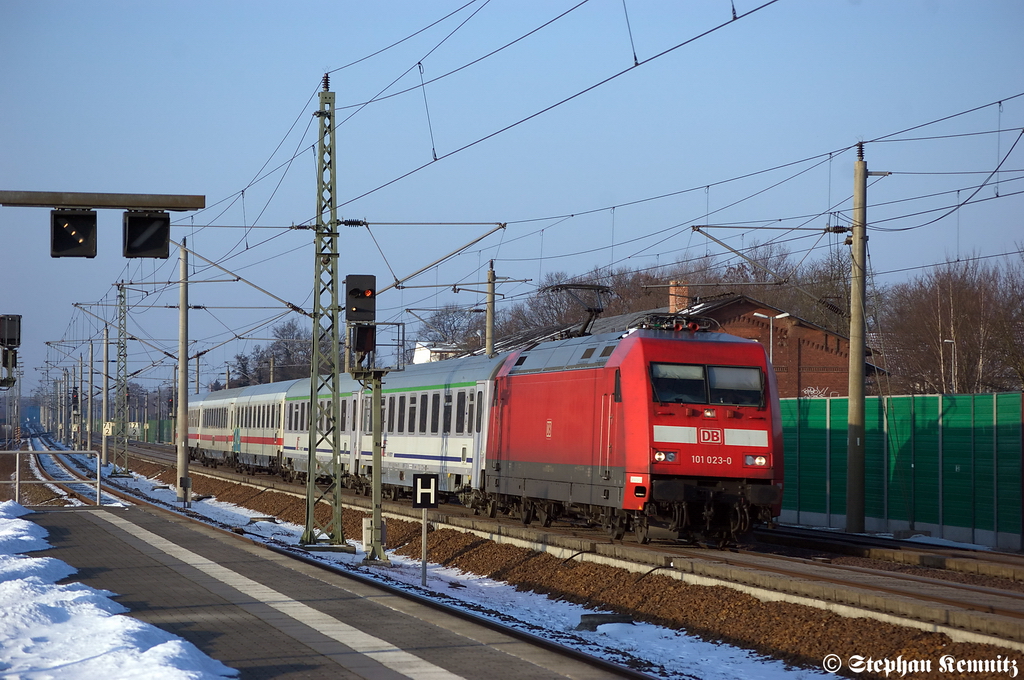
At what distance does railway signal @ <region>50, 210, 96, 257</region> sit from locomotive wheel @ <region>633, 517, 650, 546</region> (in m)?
9.50

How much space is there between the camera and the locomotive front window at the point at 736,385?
58.8 ft

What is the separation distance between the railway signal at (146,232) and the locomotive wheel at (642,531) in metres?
8.69

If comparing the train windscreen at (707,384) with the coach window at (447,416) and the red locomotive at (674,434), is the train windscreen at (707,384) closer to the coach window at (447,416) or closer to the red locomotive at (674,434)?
the red locomotive at (674,434)

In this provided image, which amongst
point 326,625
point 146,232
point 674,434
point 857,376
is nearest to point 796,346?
point 857,376

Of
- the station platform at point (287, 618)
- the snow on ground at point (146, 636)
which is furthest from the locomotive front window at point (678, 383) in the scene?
the station platform at point (287, 618)

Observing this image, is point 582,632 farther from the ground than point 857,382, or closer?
closer

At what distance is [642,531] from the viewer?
61.3 ft

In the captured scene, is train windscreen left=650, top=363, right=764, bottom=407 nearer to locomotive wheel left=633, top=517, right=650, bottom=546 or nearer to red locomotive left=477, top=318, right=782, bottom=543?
red locomotive left=477, top=318, right=782, bottom=543

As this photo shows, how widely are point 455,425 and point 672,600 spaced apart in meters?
12.4

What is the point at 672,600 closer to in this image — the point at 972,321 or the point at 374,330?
the point at 374,330

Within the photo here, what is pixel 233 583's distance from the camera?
14508mm

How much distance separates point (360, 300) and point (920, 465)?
1273 centimetres

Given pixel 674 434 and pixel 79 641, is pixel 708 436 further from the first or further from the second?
pixel 79 641

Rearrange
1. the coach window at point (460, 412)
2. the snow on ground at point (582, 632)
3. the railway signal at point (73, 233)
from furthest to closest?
the coach window at point (460, 412) < the railway signal at point (73, 233) < the snow on ground at point (582, 632)
